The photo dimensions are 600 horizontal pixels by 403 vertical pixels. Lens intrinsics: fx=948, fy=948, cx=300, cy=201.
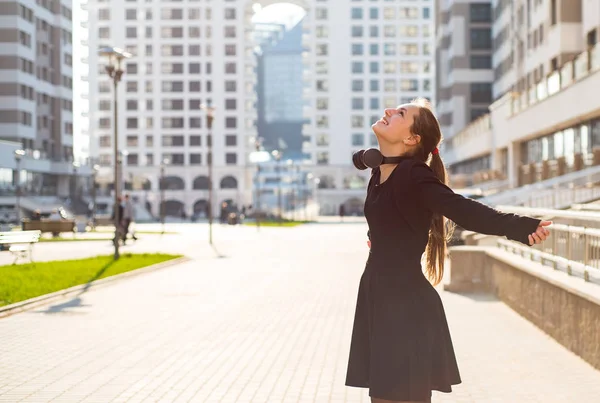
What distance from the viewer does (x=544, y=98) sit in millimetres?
41281

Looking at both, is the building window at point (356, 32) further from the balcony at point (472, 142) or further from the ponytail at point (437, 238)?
the ponytail at point (437, 238)

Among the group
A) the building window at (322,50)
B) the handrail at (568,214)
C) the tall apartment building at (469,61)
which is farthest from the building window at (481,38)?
the handrail at (568,214)

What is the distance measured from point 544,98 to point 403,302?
1524 inches

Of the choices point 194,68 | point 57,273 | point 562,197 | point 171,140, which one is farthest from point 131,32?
point 57,273

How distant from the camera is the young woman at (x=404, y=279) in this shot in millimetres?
4195

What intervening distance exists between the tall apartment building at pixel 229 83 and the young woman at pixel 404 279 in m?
117

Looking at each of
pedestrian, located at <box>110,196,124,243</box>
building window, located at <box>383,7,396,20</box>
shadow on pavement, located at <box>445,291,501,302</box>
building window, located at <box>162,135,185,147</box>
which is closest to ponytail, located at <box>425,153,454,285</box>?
shadow on pavement, located at <box>445,291,501,302</box>

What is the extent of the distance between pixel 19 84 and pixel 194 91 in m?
40.4

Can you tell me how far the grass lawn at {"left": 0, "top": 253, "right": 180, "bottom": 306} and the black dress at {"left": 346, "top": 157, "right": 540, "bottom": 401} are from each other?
33.7 feet

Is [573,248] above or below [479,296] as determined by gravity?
above

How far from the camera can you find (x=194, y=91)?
410 ft

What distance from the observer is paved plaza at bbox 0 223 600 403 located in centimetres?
763

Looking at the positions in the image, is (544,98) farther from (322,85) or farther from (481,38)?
(322,85)

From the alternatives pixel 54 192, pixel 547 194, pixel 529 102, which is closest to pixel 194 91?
pixel 54 192
